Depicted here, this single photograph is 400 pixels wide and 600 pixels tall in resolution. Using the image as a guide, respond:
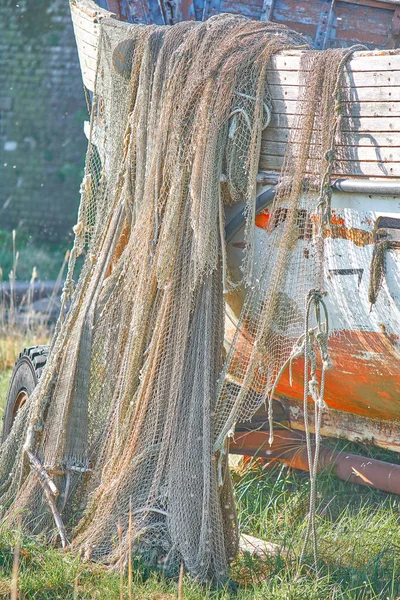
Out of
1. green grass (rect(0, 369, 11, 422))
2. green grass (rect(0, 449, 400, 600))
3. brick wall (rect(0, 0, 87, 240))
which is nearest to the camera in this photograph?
green grass (rect(0, 449, 400, 600))

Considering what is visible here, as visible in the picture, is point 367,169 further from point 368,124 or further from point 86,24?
point 86,24

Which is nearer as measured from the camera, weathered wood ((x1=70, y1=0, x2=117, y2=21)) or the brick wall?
weathered wood ((x1=70, y1=0, x2=117, y2=21))

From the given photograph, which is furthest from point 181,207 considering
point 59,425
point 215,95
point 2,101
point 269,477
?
point 2,101

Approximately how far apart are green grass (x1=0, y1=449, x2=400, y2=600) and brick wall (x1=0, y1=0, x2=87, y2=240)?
24.4 ft

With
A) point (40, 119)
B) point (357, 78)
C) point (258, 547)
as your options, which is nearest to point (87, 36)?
point (357, 78)

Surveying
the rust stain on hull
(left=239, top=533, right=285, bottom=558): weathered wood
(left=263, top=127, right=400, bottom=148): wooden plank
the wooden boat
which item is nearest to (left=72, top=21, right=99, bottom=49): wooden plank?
the wooden boat

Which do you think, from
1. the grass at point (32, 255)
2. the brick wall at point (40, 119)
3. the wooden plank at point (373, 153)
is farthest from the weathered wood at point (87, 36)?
the brick wall at point (40, 119)

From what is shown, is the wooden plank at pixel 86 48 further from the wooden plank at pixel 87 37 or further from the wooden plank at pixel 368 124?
the wooden plank at pixel 368 124

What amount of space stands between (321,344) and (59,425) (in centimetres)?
109

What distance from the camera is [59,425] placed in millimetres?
3271

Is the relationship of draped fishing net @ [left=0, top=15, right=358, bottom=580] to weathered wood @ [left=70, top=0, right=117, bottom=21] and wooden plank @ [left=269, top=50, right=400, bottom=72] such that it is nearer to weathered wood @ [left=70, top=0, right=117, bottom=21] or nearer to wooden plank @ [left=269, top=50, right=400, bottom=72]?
wooden plank @ [left=269, top=50, right=400, bottom=72]

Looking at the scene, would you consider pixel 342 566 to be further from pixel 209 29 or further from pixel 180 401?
pixel 209 29

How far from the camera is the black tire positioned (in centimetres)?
404

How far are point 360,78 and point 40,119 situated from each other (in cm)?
838
